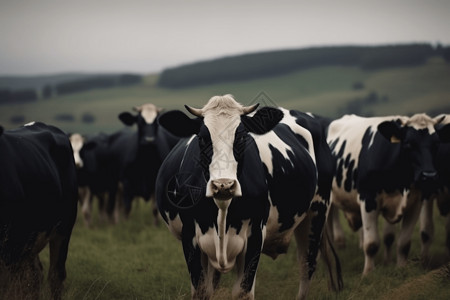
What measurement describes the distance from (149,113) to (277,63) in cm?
11509

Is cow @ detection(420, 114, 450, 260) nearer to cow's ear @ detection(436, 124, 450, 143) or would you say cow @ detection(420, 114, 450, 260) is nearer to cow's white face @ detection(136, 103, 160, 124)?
cow's ear @ detection(436, 124, 450, 143)

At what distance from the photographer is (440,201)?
35.0 ft

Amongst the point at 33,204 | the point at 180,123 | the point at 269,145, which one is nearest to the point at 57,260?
the point at 33,204

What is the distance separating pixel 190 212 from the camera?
5.68 meters

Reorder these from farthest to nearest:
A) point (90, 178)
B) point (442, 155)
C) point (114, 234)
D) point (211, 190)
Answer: point (90, 178)
point (114, 234)
point (442, 155)
point (211, 190)

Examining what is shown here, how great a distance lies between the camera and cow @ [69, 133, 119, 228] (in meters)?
16.1

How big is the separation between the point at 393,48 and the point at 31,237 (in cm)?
12650

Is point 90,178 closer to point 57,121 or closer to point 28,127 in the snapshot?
point 28,127

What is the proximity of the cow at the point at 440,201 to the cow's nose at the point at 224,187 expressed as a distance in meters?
5.84

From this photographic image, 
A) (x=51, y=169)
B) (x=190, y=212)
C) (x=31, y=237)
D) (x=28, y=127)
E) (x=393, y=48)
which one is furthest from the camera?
(x=393, y=48)

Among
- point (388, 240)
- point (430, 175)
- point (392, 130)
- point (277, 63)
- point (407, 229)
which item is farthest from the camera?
point (277, 63)

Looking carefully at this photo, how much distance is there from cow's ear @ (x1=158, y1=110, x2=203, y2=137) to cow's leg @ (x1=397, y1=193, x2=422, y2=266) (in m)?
5.03

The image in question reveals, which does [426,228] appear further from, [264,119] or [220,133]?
[220,133]

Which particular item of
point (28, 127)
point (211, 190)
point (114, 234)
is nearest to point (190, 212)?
point (211, 190)
